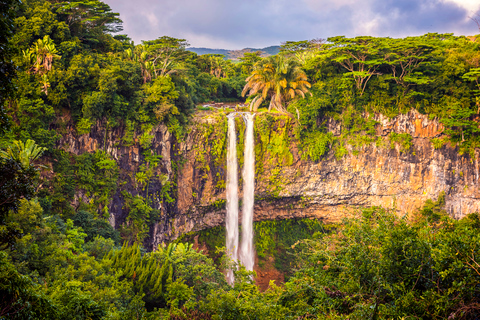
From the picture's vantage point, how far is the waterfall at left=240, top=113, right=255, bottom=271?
24594 millimetres

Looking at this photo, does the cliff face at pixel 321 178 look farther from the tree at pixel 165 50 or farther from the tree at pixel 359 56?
the tree at pixel 165 50

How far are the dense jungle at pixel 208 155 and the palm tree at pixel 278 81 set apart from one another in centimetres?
12

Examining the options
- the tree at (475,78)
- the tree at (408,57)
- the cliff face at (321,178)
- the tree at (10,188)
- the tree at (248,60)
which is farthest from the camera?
the tree at (248,60)

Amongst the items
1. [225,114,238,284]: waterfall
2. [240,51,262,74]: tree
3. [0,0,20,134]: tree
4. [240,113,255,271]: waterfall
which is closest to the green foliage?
[225,114,238,284]: waterfall

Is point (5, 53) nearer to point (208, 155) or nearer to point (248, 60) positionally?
point (208, 155)

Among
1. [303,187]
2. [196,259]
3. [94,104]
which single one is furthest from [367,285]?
[303,187]

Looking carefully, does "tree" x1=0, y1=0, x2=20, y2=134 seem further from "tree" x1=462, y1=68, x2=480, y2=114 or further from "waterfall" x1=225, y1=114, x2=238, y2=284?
"tree" x1=462, y1=68, x2=480, y2=114

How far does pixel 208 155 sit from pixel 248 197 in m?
4.85

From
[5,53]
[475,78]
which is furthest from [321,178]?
[5,53]

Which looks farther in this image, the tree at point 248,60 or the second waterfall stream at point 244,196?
the tree at point 248,60

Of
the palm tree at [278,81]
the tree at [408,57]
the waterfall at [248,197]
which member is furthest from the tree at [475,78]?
the waterfall at [248,197]

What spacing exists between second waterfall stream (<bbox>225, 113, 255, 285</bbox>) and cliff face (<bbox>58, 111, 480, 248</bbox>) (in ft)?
2.19

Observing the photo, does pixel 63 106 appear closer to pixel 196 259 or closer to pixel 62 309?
pixel 196 259

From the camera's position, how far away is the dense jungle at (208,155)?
10.6 m
